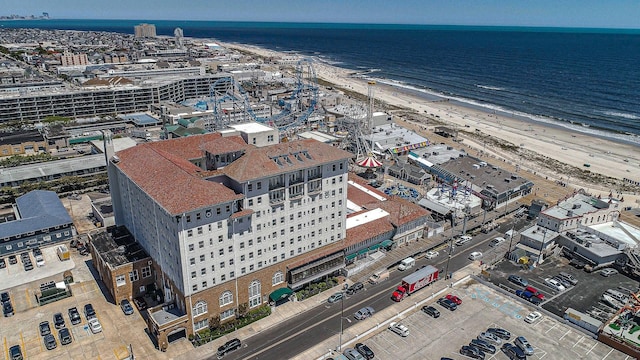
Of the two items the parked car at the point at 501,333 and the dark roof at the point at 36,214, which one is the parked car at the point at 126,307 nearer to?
the dark roof at the point at 36,214

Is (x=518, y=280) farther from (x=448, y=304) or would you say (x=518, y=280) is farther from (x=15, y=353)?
(x=15, y=353)

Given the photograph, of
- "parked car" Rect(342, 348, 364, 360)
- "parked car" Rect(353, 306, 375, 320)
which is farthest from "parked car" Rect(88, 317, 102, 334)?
"parked car" Rect(353, 306, 375, 320)

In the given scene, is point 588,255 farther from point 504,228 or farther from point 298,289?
point 298,289

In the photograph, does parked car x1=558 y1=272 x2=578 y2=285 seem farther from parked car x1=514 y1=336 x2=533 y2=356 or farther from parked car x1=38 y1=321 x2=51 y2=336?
parked car x1=38 y1=321 x2=51 y2=336

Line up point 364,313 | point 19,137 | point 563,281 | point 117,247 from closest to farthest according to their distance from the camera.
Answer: point 364,313
point 117,247
point 563,281
point 19,137

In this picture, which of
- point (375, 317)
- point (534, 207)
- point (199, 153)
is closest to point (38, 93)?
point (199, 153)

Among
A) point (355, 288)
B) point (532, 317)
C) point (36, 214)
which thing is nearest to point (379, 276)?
point (355, 288)

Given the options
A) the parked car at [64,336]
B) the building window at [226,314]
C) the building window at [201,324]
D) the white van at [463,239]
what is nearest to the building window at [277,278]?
the building window at [226,314]
